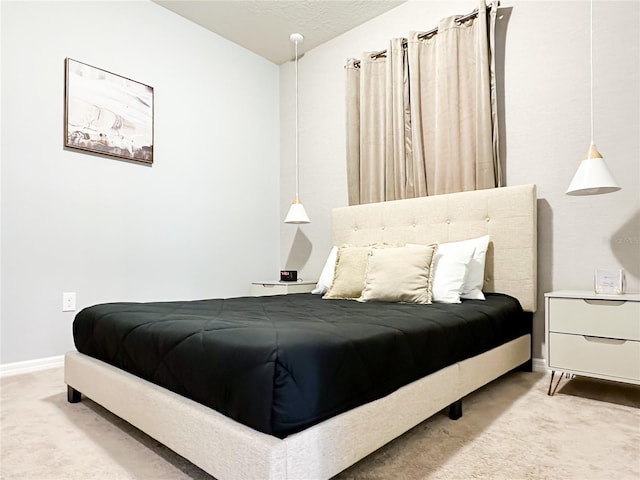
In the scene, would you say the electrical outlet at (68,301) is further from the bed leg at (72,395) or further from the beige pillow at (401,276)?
the beige pillow at (401,276)

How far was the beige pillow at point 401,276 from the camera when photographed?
2227 mm

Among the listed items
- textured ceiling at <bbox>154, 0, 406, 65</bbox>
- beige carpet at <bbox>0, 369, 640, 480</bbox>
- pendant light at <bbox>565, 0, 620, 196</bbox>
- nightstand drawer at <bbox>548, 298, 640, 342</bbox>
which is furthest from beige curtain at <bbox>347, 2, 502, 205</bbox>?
beige carpet at <bbox>0, 369, 640, 480</bbox>

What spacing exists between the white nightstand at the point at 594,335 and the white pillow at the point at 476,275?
371 mm

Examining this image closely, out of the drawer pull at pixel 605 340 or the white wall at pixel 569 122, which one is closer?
the drawer pull at pixel 605 340

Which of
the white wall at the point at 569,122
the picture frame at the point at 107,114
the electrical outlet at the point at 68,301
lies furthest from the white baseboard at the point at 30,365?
the white wall at the point at 569,122

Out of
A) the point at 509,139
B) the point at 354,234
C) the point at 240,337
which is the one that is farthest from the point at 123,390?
the point at 509,139

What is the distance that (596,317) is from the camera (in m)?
1.99

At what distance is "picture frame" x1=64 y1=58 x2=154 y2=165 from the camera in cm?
279

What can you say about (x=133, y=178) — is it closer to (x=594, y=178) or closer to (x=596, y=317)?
(x=594, y=178)

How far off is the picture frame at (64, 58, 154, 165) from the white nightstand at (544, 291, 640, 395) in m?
2.99

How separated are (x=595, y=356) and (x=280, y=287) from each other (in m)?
2.21

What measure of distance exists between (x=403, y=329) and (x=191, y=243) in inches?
96.7

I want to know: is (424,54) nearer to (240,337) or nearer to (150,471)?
(240,337)

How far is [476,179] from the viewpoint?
277 centimetres
